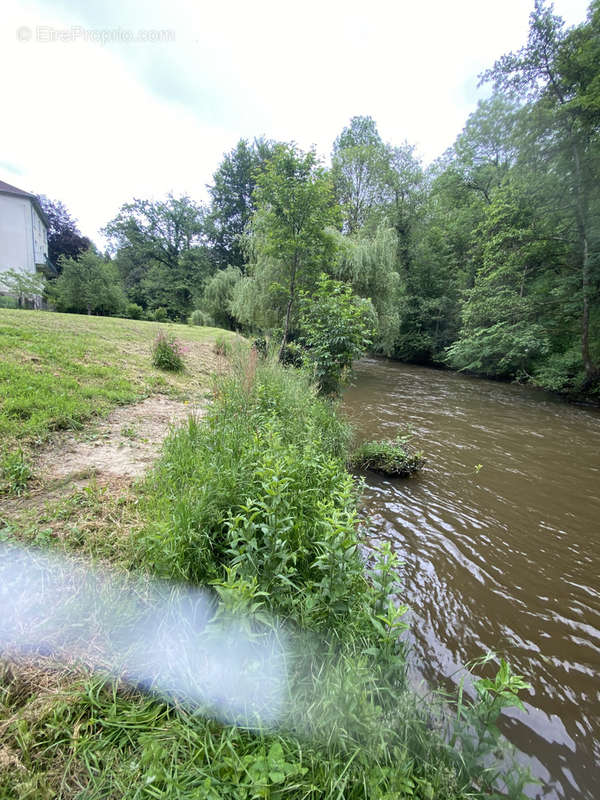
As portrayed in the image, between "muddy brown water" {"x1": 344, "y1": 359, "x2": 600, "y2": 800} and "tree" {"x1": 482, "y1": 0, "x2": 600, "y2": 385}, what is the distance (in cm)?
841

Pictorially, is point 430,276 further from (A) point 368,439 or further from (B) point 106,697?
(B) point 106,697

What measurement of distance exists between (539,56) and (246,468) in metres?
18.0

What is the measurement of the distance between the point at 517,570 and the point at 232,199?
1620 inches

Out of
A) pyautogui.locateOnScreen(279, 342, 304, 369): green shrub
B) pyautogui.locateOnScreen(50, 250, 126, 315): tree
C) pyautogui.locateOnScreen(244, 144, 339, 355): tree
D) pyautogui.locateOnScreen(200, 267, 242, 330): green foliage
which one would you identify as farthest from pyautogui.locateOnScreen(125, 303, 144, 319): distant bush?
pyautogui.locateOnScreen(244, 144, 339, 355): tree

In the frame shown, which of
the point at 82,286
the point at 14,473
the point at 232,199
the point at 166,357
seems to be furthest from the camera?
the point at 232,199

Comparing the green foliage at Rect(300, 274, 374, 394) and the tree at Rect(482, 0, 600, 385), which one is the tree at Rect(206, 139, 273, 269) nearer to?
the tree at Rect(482, 0, 600, 385)

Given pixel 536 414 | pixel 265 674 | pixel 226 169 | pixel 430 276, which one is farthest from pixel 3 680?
pixel 226 169

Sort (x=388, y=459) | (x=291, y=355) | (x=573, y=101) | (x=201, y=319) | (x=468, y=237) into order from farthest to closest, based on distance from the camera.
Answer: (x=201, y=319) → (x=468, y=237) → (x=291, y=355) → (x=573, y=101) → (x=388, y=459)

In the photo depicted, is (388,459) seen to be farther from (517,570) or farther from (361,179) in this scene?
(361,179)

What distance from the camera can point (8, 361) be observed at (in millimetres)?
4453

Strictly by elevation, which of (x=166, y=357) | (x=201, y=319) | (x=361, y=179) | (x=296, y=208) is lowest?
(x=166, y=357)

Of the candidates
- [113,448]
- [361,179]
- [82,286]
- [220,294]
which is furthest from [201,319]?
[113,448]

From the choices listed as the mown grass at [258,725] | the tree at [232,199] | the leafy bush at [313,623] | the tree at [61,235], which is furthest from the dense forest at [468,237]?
the tree at [61,235]

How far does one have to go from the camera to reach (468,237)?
20281 mm
